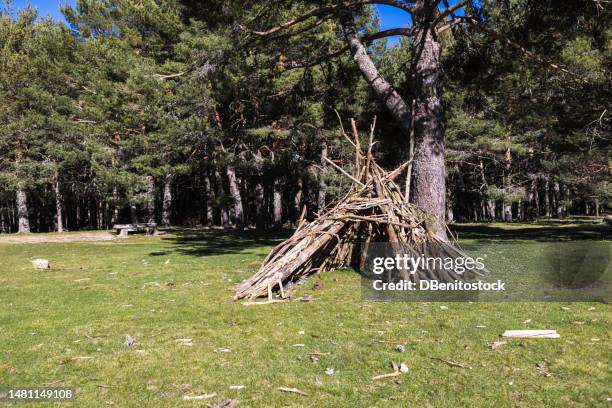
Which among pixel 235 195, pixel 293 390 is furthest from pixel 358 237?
pixel 235 195

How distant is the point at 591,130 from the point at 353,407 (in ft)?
47.0

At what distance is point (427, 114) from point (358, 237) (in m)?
2.81

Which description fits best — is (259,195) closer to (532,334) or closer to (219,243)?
(219,243)

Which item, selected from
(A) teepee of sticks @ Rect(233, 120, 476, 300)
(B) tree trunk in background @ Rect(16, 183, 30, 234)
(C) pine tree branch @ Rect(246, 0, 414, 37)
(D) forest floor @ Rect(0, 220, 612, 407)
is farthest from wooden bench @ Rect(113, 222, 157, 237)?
(A) teepee of sticks @ Rect(233, 120, 476, 300)

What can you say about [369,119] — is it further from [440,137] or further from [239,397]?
[239,397]

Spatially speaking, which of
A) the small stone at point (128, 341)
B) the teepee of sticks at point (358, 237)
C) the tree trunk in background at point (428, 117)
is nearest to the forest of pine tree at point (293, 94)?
the tree trunk in background at point (428, 117)

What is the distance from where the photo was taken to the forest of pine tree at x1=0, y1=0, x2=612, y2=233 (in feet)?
32.0

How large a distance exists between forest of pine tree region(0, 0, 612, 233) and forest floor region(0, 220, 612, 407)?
12.7 ft

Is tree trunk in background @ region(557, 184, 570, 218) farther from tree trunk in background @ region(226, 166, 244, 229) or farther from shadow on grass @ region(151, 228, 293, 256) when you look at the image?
shadow on grass @ region(151, 228, 293, 256)

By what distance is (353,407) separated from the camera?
119 inches

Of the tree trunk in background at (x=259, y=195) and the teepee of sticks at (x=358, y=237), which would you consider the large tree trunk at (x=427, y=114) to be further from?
the tree trunk in background at (x=259, y=195)

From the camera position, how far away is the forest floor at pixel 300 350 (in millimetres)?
3256

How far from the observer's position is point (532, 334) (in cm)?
446

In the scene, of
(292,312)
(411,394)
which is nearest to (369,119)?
(292,312)
